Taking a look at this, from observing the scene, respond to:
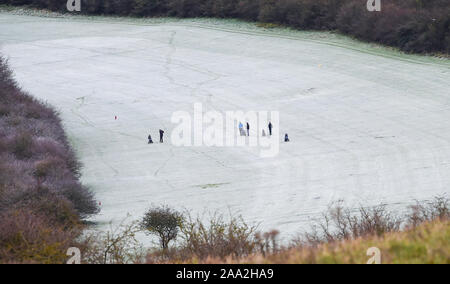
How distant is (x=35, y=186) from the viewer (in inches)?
943

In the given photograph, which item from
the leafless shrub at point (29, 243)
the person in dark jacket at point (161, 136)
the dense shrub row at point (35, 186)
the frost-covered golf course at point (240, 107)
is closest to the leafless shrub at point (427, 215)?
the frost-covered golf course at point (240, 107)

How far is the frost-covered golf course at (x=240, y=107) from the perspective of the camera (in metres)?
29.4

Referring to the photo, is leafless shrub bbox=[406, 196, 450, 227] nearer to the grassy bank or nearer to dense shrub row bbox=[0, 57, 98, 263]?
the grassy bank

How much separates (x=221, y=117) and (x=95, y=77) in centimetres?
1675

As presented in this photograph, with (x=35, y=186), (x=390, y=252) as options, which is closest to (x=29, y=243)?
(x=390, y=252)

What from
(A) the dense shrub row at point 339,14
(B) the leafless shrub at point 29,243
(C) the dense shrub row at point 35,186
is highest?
(A) the dense shrub row at point 339,14

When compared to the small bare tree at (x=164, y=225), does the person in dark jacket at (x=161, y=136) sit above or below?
below

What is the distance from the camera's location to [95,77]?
56938mm

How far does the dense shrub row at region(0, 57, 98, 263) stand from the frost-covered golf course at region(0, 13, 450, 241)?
5.18 feet

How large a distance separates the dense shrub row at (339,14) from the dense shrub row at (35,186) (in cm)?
2895

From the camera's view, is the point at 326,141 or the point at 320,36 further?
the point at 320,36

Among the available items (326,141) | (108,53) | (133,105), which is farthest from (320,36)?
(326,141)

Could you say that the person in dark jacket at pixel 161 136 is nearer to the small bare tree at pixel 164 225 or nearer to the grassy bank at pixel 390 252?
the small bare tree at pixel 164 225
